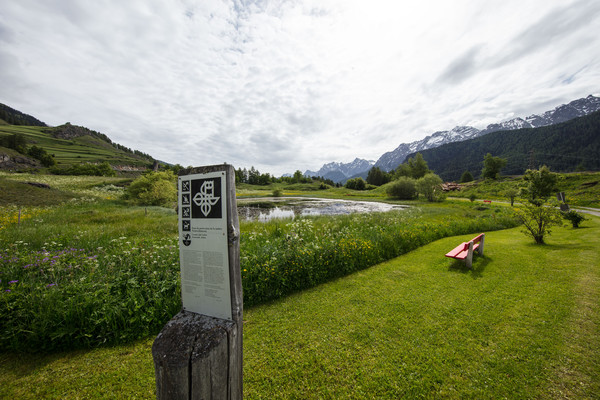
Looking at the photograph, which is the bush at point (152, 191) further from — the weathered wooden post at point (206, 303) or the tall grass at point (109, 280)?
the weathered wooden post at point (206, 303)

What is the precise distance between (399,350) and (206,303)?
3.76 meters

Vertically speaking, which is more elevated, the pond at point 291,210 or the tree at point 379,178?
the tree at point 379,178

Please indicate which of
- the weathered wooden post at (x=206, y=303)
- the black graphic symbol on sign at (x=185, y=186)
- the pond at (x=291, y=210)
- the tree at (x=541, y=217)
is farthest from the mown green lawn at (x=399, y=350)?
Answer: the pond at (x=291, y=210)

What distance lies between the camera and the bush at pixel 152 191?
24.9 meters

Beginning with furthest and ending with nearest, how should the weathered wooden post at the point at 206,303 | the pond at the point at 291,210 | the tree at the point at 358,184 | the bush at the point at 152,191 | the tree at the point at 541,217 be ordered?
1. the tree at the point at 358,184
2. the bush at the point at 152,191
3. the pond at the point at 291,210
4. the tree at the point at 541,217
5. the weathered wooden post at the point at 206,303

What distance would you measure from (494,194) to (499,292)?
60806 millimetres

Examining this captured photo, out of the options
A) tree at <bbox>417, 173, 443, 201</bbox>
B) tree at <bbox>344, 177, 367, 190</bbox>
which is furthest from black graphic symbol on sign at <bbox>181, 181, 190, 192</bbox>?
tree at <bbox>344, 177, 367, 190</bbox>

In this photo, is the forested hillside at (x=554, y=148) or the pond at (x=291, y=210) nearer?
the pond at (x=291, y=210)

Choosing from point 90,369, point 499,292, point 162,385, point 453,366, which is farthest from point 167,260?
point 499,292

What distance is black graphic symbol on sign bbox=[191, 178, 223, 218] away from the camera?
225 centimetres

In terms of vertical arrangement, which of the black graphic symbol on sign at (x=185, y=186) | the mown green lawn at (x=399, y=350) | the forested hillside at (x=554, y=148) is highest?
the forested hillside at (x=554, y=148)

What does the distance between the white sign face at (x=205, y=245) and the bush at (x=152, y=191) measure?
26.9 meters

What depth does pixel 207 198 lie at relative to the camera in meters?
2.31

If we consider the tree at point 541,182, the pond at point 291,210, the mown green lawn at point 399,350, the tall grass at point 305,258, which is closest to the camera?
the mown green lawn at point 399,350
